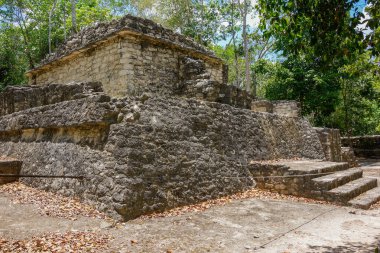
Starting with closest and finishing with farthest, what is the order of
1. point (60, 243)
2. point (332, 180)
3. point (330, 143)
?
point (60, 243)
point (332, 180)
point (330, 143)

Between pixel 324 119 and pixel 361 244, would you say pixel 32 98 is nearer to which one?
pixel 361 244

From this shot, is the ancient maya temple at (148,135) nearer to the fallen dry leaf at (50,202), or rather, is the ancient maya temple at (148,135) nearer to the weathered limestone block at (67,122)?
the weathered limestone block at (67,122)

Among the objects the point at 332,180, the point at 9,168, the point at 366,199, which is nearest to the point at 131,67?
the point at 9,168

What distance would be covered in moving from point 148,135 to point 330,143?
10.6 m

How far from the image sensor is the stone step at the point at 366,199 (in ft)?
21.7

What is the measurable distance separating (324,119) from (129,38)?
17478mm

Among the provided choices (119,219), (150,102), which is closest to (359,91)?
(150,102)

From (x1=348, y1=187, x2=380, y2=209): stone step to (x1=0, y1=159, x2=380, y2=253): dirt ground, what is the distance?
0.23m

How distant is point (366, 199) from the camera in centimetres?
705

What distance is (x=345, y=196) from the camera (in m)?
6.82

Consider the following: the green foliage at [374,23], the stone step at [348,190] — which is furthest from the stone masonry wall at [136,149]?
the green foliage at [374,23]

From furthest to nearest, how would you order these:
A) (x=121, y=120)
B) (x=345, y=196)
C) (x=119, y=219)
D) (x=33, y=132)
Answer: (x=33, y=132) < (x=345, y=196) < (x=121, y=120) < (x=119, y=219)

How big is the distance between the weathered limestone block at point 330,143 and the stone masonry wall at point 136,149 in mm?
6032

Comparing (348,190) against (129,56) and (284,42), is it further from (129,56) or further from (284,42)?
(284,42)
